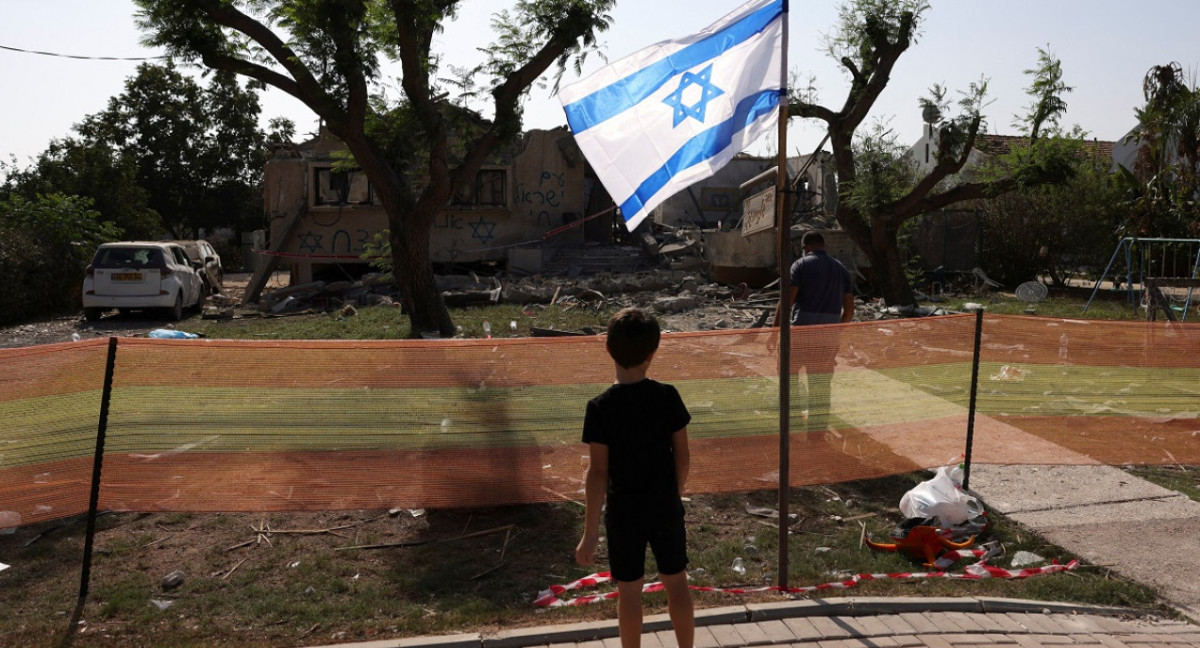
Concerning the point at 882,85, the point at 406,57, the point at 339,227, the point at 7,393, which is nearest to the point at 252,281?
the point at 339,227

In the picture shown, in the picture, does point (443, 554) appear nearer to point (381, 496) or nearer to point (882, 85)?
point (381, 496)

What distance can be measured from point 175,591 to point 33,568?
2.81 feet

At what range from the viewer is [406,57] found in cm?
1323

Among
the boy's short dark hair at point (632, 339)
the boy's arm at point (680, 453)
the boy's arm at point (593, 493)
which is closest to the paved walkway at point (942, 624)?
the boy's arm at point (593, 493)

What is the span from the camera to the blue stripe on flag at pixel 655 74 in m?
4.56

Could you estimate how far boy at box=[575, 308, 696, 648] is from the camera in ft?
11.1

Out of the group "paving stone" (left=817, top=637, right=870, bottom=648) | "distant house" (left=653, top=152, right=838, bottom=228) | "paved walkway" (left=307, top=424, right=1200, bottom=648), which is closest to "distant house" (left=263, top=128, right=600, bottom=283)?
"distant house" (left=653, top=152, right=838, bottom=228)

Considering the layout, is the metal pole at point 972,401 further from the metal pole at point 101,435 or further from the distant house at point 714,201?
the distant house at point 714,201

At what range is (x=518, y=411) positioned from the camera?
5.55 meters

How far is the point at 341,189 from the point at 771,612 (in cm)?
2405

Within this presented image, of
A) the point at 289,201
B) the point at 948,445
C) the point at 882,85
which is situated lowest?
the point at 948,445

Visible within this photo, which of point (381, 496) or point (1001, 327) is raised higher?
point (1001, 327)

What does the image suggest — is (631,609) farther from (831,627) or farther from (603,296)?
(603,296)

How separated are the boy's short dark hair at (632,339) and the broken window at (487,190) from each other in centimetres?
2390
